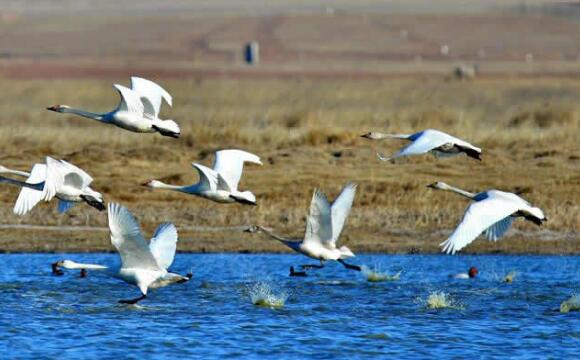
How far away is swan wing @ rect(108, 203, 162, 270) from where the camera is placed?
13.7 m

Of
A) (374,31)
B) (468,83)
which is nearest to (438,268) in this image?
(468,83)

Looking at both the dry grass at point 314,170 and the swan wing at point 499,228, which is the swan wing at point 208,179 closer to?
the swan wing at point 499,228

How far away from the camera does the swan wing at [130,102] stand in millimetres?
15812

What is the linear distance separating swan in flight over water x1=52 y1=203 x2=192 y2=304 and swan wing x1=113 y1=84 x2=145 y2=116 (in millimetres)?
1439

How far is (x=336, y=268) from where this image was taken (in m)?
20.6

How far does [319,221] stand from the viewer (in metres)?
15.8

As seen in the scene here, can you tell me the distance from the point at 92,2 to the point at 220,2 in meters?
13.4

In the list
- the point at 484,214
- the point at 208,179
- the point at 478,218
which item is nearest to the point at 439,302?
the point at 208,179

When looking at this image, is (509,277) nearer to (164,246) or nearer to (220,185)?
(220,185)

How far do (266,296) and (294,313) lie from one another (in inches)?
23.5

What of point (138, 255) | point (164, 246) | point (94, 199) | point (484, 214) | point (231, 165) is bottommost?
point (138, 255)

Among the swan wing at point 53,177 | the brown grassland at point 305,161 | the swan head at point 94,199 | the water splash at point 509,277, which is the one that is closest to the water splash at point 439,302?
the water splash at point 509,277

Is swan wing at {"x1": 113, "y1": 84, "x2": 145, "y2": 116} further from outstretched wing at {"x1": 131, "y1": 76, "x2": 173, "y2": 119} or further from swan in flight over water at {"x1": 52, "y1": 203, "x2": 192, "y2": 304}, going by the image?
swan in flight over water at {"x1": 52, "y1": 203, "x2": 192, "y2": 304}

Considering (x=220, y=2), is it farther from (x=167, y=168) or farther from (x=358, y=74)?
(x=167, y=168)
